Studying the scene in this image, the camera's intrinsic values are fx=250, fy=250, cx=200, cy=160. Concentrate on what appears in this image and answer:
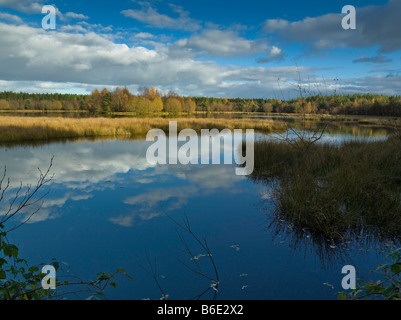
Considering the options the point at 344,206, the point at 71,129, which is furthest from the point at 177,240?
the point at 71,129

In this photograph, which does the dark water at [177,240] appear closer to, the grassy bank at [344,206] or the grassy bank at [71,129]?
the grassy bank at [344,206]

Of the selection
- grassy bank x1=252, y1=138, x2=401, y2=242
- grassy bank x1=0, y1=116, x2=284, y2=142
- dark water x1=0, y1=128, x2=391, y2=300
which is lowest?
dark water x1=0, y1=128, x2=391, y2=300

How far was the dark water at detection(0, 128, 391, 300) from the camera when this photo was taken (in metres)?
3.98

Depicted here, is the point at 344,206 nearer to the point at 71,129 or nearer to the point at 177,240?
the point at 177,240

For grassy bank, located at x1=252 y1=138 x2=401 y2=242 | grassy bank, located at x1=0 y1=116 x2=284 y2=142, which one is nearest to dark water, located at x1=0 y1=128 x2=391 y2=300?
grassy bank, located at x1=252 y1=138 x2=401 y2=242

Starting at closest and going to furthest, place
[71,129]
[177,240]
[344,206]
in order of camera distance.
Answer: [177,240] < [344,206] < [71,129]

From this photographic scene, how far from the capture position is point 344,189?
650cm

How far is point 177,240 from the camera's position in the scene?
539cm

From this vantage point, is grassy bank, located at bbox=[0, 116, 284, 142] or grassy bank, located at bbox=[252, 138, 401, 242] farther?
grassy bank, located at bbox=[0, 116, 284, 142]

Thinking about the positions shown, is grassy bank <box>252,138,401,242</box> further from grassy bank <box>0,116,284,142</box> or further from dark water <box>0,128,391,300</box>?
grassy bank <box>0,116,284,142</box>

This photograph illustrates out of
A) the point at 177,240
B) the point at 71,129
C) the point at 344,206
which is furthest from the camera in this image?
the point at 71,129
